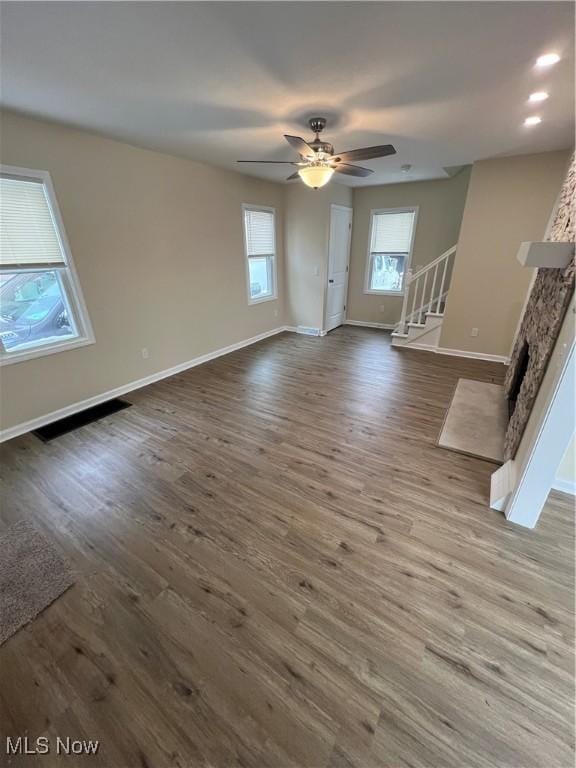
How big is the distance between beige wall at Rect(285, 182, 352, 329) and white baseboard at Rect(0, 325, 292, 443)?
1235 millimetres

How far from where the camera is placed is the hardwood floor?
113 cm

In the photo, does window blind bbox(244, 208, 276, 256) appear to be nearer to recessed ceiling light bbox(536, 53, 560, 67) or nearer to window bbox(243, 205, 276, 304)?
window bbox(243, 205, 276, 304)

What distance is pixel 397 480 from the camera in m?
2.33

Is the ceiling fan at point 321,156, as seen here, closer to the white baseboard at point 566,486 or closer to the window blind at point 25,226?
the window blind at point 25,226

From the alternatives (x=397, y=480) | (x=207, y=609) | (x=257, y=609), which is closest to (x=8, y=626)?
(x=207, y=609)

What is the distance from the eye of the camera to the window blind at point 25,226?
2.54 metres

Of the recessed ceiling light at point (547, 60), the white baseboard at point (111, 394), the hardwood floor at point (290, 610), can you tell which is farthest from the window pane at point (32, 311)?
the recessed ceiling light at point (547, 60)

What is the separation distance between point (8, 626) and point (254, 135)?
3.96 meters

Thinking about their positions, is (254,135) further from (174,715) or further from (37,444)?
(174,715)

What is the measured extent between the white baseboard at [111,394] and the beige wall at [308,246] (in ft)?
4.05

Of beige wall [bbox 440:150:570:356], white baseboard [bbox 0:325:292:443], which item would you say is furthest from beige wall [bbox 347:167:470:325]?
white baseboard [bbox 0:325:292:443]

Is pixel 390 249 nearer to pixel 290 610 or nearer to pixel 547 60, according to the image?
pixel 547 60

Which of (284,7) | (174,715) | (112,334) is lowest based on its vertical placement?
(174,715)

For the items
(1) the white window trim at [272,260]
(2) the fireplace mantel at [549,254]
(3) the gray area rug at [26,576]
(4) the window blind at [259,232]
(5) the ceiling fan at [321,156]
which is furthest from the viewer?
(4) the window blind at [259,232]
